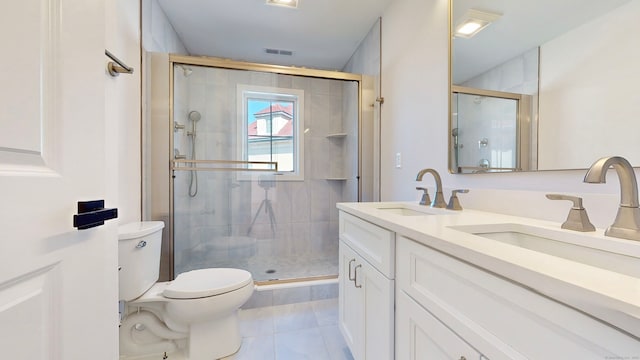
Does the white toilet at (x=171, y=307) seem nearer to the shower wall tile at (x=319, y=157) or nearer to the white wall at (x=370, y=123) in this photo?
the white wall at (x=370, y=123)

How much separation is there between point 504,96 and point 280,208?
210 cm

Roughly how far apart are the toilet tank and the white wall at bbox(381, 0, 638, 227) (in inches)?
64.3

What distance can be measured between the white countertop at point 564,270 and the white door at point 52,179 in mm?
801

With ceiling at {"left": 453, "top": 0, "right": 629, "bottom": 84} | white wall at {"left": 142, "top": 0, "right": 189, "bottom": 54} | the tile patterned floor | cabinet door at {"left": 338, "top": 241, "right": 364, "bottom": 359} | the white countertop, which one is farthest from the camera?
white wall at {"left": 142, "top": 0, "right": 189, "bottom": 54}

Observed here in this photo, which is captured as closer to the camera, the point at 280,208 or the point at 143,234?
the point at 143,234

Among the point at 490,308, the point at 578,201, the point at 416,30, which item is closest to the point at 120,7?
the point at 416,30

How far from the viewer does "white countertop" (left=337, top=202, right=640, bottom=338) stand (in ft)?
1.09

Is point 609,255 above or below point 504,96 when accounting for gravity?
below

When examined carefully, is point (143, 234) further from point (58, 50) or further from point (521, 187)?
point (521, 187)

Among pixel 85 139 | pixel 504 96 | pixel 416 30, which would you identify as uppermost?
pixel 416 30

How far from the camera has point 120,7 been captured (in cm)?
148

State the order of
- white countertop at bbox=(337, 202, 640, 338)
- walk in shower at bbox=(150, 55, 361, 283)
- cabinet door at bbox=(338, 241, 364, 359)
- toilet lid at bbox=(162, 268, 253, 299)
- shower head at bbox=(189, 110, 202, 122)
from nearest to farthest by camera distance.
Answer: white countertop at bbox=(337, 202, 640, 338) → cabinet door at bbox=(338, 241, 364, 359) → toilet lid at bbox=(162, 268, 253, 299) → walk in shower at bbox=(150, 55, 361, 283) → shower head at bbox=(189, 110, 202, 122)

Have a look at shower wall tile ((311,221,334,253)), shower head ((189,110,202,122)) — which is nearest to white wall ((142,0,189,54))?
shower head ((189,110,202,122))

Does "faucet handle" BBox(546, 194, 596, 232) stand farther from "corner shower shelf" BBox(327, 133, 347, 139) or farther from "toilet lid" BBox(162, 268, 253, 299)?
"corner shower shelf" BBox(327, 133, 347, 139)
